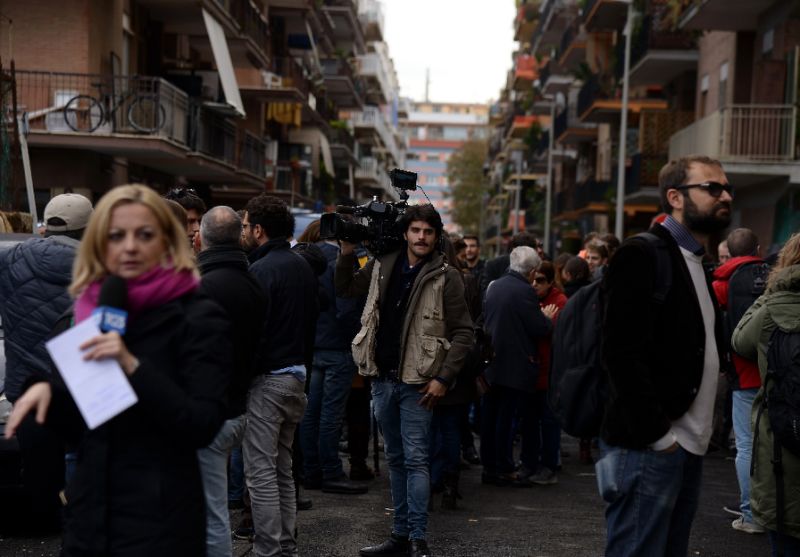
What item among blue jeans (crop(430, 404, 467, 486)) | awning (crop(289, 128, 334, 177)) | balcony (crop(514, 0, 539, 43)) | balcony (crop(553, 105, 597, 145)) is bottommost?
blue jeans (crop(430, 404, 467, 486))

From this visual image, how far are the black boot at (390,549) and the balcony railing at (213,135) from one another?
2047 centimetres

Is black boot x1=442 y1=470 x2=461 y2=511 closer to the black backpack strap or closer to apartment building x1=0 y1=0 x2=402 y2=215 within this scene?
the black backpack strap

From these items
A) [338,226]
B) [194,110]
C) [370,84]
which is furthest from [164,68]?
[370,84]

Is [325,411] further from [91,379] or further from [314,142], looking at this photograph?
[314,142]

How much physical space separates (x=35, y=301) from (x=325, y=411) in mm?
4241

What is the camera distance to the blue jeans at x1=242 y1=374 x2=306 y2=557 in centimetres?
672

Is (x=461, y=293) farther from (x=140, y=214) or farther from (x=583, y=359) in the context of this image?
(x=140, y=214)

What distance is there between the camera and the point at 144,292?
3.62 m

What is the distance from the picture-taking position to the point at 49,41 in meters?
23.0

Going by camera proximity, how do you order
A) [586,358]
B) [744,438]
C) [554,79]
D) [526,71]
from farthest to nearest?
[526,71]
[554,79]
[744,438]
[586,358]

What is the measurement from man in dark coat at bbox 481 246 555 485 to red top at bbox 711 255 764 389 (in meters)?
1.46

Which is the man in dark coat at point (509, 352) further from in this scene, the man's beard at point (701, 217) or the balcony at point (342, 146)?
the balcony at point (342, 146)

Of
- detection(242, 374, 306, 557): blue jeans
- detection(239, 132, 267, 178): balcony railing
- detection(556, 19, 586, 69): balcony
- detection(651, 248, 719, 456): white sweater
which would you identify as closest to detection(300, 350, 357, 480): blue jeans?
detection(242, 374, 306, 557): blue jeans

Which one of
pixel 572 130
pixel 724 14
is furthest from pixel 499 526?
pixel 572 130
